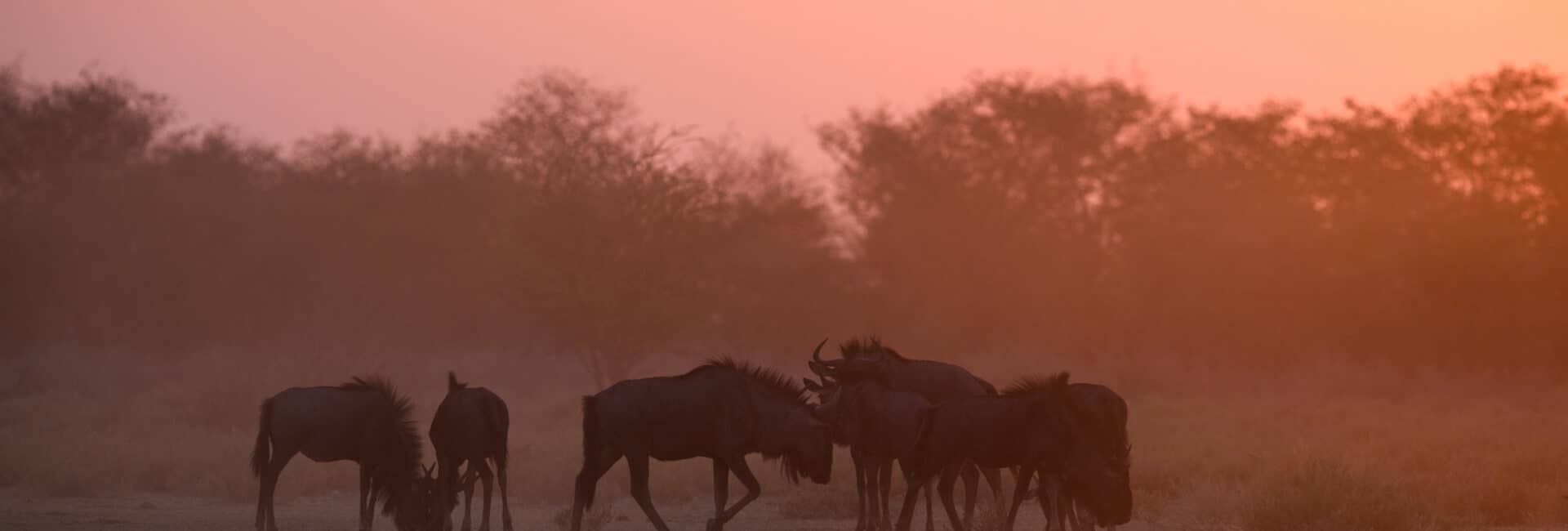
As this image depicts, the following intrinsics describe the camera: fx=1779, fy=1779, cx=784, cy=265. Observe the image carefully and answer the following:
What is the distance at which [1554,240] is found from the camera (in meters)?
35.0

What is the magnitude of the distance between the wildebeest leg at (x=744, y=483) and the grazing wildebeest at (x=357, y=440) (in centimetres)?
213

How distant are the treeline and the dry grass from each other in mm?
3074

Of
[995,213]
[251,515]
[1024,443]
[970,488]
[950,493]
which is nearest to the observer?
[1024,443]

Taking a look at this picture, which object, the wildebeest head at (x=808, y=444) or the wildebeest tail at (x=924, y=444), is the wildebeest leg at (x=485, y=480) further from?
the wildebeest tail at (x=924, y=444)

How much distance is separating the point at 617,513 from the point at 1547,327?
24884 mm

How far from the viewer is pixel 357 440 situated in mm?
13219

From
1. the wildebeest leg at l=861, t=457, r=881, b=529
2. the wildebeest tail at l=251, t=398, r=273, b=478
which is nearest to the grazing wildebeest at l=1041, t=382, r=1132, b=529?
the wildebeest leg at l=861, t=457, r=881, b=529

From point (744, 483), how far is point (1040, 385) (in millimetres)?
2549

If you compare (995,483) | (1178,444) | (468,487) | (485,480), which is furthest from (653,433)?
(1178,444)

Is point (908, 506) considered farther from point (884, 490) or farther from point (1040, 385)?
point (884, 490)

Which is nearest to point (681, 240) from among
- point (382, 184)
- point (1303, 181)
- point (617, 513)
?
point (617, 513)

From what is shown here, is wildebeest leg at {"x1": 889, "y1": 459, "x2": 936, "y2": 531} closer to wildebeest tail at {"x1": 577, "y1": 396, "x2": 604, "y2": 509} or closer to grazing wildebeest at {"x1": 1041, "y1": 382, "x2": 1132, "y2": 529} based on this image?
grazing wildebeest at {"x1": 1041, "y1": 382, "x2": 1132, "y2": 529}

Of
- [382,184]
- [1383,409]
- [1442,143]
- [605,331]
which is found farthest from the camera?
[382,184]

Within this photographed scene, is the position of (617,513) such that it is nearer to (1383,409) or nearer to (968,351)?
(1383,409)
